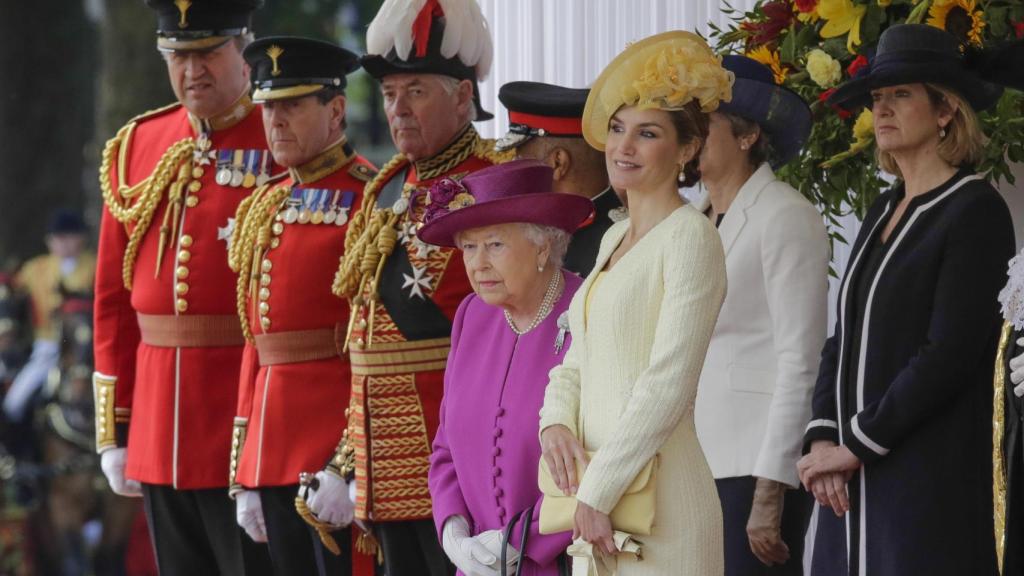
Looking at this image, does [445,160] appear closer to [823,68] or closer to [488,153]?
[488,153]

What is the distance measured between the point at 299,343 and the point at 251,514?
47 cm

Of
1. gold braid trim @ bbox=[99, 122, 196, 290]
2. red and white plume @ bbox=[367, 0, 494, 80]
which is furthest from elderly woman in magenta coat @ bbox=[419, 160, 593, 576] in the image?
gold braid trim @ bbox=[99, 122, 196, 290]

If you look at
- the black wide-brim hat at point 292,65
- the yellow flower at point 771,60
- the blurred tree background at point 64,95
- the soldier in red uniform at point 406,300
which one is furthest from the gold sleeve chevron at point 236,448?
the blurred tree background at point 64,95

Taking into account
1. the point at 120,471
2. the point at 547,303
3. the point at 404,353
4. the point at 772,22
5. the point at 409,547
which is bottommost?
the point at 120,471

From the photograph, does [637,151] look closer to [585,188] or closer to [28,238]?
[585,188]

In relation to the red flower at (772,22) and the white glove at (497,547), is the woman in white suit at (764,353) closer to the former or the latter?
the red flower at (772,22)

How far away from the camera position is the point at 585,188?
450 centimetres

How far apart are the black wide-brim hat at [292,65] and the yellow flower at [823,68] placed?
146 centimetres

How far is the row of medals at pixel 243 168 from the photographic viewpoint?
17.7 feet

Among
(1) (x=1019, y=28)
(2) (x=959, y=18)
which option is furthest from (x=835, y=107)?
(1) (x=1019, y=28)

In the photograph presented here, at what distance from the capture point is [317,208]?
5027 mm

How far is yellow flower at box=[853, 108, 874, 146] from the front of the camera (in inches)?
164

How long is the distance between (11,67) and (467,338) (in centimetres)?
730

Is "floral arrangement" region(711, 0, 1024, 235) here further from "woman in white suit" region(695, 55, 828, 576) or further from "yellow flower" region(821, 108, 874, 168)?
"woman in white suit" region(695, 55, 828, 576)
